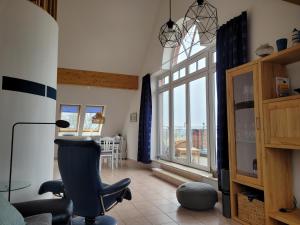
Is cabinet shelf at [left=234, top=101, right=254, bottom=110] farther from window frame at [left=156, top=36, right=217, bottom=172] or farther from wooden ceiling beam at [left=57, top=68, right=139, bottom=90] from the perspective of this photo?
wooden ceiling beam at [left=57, top=68, right=139, bottom=90]

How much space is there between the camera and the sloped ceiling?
622 centimetres

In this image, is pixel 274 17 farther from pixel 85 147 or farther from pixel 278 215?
pixel 85 147

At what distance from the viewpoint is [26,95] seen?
329 centimetres

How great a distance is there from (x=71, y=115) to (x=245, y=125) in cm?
713

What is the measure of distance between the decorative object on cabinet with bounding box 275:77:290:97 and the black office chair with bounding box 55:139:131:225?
1.95 m

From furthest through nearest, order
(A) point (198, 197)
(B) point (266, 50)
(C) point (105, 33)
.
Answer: (C) point (105, 33) < (A) point (198, 197) < (B) point (266, 50)

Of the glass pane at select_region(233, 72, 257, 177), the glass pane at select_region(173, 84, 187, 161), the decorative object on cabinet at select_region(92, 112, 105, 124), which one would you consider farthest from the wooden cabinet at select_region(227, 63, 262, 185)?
the decorative object on cabinet at select_region(92, 112, 105, 124)

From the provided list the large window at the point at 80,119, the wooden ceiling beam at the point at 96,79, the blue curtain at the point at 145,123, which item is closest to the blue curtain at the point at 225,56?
the blue curtain at the point at 145,123

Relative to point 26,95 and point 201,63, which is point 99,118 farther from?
point 26,95

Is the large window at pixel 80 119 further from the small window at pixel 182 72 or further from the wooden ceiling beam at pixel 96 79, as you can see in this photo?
the small window at pixel 182 72

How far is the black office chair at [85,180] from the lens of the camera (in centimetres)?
234

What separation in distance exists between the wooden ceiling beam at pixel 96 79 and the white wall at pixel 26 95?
3.54m

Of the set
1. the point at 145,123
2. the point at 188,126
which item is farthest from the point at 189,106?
the point at 145,123

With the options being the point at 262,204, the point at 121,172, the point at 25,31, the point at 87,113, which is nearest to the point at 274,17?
the point at 262,204
